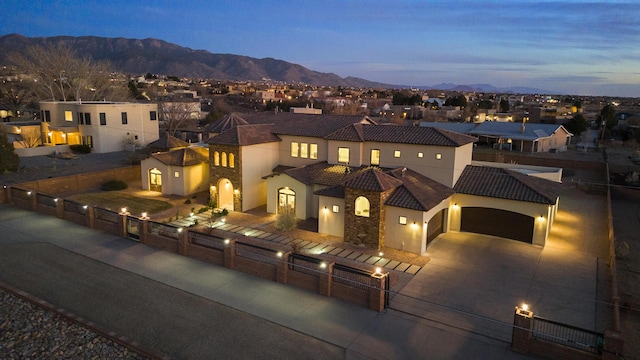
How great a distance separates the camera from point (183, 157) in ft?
112

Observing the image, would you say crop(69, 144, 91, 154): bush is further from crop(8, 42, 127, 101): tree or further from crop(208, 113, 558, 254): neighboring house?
crop(208, 113, 558, 254): neighboring house

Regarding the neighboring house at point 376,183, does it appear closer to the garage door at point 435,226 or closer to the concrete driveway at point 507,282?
the garage door at point 435,226

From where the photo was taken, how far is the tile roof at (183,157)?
33875 mm

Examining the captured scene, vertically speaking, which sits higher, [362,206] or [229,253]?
[362,206]

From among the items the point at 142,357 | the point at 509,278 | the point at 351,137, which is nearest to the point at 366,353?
the point at 142,357

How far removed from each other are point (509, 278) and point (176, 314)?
46.5 ft

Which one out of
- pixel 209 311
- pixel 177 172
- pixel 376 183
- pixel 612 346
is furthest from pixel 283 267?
pixel 177 172

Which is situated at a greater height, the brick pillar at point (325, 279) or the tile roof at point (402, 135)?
the tile roof at point (402, 135)

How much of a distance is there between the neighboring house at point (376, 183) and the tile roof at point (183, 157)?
171 inches

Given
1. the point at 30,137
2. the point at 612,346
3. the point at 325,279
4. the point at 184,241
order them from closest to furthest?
the point at 612,346
the point at 325,279
the point at 184,241
the point at 30,137

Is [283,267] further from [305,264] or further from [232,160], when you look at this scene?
[232,160]

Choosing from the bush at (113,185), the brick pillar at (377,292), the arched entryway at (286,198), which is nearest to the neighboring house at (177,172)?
the bush at (113,185)

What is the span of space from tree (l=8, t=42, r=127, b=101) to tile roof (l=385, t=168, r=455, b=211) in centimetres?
5621

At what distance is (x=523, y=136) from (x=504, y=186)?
130 feet
